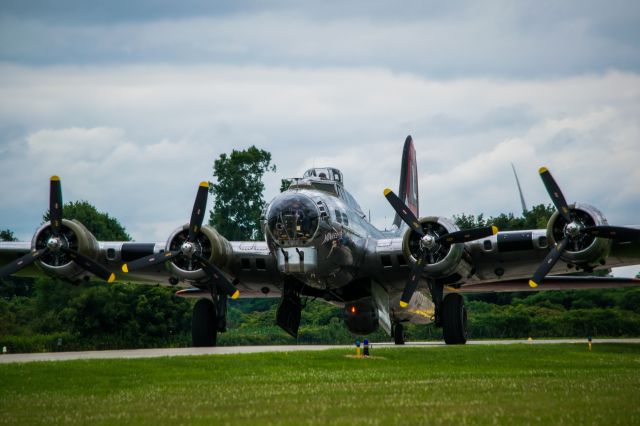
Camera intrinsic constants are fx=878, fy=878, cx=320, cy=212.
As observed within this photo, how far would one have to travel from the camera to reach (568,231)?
26.2 meters

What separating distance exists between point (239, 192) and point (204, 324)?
1926 inches

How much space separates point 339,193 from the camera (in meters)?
29.0

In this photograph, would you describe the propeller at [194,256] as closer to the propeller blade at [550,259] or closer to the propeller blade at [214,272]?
the propeller blade at [214,272]

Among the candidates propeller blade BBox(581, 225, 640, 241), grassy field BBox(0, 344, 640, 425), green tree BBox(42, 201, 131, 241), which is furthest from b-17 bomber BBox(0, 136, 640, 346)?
green tree BBox(42, 201, 131, 241)

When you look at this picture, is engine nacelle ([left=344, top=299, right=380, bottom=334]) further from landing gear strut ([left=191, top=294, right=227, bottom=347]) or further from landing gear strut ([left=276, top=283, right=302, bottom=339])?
landing gear strut ([left=191, top=294, right=227, bottom=347])

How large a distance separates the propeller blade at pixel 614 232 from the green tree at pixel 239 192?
168ft

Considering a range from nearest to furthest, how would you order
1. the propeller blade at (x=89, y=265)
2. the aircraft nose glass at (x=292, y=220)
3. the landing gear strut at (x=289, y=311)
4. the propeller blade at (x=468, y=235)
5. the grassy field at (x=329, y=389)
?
the grassy field at (x=329, y=389) < the aircraft nose glass at (x=292, y=220) < the propeller blade at (x=468, y=235) < the propeller blade at (x=89, y=265) < the landing gear strut at (x=289, y=311)

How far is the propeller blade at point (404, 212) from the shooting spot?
27.5 m

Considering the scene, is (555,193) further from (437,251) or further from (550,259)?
(437,251)

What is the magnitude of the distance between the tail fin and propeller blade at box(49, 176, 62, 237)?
52.3 feet

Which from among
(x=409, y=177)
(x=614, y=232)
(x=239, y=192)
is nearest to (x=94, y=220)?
(x=239, y=192)

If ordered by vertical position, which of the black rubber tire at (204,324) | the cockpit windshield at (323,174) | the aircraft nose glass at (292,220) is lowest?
the black rubber tire at (204,324)

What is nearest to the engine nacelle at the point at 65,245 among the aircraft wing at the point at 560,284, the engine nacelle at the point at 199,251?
the engine nacelle at the point at 199,251

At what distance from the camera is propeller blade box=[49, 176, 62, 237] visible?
27.7 metres
